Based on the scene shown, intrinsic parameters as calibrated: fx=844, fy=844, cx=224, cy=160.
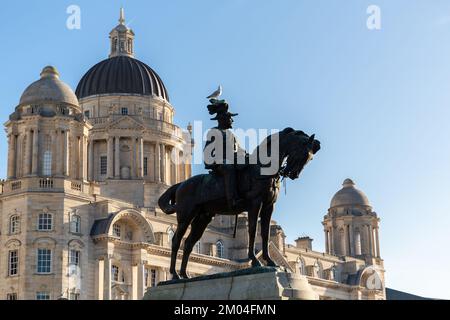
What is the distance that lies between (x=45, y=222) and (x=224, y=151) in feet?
162

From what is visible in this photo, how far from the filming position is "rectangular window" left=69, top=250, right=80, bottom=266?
68000 mm

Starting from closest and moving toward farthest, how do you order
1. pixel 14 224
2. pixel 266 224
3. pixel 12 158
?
pixel 266 224 → pixel 14 224 → pixel 12 158

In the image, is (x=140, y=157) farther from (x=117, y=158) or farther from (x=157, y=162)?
(x=157, y=162)

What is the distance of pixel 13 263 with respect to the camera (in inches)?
2643

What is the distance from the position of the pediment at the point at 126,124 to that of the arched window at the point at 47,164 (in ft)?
71.0

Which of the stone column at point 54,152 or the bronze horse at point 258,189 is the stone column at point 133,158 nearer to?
the stone column at point 54,152

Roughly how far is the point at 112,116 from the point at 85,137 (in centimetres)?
2064

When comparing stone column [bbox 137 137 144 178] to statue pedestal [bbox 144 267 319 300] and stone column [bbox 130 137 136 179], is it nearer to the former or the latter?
stone column [bbox 130 137 136 179]

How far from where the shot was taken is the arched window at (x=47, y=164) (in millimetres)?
70062

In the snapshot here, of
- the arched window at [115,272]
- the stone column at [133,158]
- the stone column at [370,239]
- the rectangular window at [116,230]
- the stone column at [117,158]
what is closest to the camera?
the arched window at [115,272]

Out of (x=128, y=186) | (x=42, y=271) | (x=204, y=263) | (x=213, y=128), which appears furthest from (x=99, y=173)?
(x=213, y=128)

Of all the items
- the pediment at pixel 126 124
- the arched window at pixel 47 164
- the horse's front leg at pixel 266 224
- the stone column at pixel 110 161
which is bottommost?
the horse's front leg at pixel 266 224

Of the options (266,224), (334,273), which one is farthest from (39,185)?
(266,224)

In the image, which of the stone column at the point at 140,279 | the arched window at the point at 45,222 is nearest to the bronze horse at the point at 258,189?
the arched window at the point at 45,222
